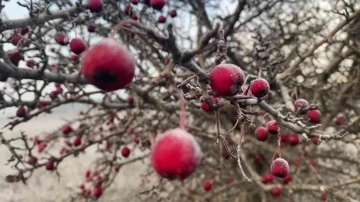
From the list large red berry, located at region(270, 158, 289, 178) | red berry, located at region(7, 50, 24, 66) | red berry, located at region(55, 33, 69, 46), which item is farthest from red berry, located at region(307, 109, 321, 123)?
red berry, located at region(7, 50, 24, 66)

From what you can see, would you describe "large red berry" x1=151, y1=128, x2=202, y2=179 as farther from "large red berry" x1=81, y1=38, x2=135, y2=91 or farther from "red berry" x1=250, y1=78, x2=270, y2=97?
"red berry" x1=250, y1=78, x2=270, y2=97

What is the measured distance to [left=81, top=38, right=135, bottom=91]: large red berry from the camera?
928 millimetres

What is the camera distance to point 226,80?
3.70 ft

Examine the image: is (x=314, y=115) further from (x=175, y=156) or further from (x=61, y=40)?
(x=175, y=156)

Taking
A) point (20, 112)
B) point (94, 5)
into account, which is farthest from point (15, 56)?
point (20, 112)

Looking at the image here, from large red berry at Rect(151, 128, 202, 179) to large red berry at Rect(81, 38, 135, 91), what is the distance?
0.15 meters

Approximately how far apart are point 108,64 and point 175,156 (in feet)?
0.72

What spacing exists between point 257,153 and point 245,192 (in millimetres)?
525

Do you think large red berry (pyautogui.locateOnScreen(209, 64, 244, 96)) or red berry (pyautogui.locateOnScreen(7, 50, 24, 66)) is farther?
red berry (pyautogui.locateOnScreen(7, 50, 24, 66))

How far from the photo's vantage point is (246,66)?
4602 mm

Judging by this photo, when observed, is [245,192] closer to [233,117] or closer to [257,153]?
[257,153]

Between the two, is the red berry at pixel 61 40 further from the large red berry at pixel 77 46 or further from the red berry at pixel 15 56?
the large red berry at pixel 77 46

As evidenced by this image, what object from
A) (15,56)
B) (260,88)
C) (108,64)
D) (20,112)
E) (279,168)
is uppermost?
(108,64)

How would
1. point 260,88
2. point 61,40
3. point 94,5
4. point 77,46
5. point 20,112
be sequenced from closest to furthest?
point 260,88 < point 77,46 < point 94,5 < point 61,40 < point 20,112
